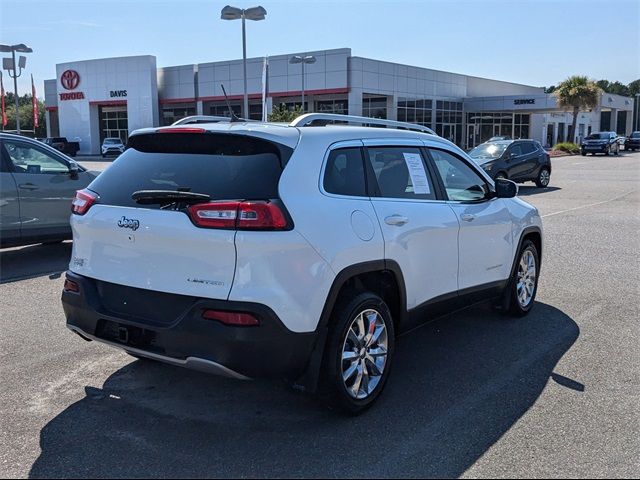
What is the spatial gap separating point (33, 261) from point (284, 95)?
43113mm

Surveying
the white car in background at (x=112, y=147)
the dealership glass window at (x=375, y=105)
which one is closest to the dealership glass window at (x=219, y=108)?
the white car in background at (x=112, y=147)

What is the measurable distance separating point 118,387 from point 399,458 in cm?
211

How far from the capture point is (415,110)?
173ft

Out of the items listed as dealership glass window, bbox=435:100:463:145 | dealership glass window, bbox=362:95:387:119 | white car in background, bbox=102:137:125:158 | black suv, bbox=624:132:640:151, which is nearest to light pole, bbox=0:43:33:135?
white car in background, bbox=102:137:125:158

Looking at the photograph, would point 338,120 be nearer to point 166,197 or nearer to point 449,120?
point 166,197

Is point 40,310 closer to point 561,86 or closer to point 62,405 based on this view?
point 62,405

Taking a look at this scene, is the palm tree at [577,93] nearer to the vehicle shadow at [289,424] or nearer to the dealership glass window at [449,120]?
the dealership glass window at [449,120]

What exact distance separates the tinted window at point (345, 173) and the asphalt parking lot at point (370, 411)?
4.71 ft

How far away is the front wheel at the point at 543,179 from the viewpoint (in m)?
22.0

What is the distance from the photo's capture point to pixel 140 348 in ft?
12.1

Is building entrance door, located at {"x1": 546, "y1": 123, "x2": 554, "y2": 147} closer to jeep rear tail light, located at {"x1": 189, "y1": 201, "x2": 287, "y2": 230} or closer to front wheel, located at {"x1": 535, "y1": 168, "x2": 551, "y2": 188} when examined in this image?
front wheel, located at {"x1": 535, "y1": 168, "x2": 551, "y2": 188}

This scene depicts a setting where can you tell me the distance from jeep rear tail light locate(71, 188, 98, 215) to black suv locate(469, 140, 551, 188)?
17148 millimetres

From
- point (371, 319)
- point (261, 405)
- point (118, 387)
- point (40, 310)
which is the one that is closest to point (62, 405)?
point (118, 387)

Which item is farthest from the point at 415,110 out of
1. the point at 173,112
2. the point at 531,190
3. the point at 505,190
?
the point at 505,190
